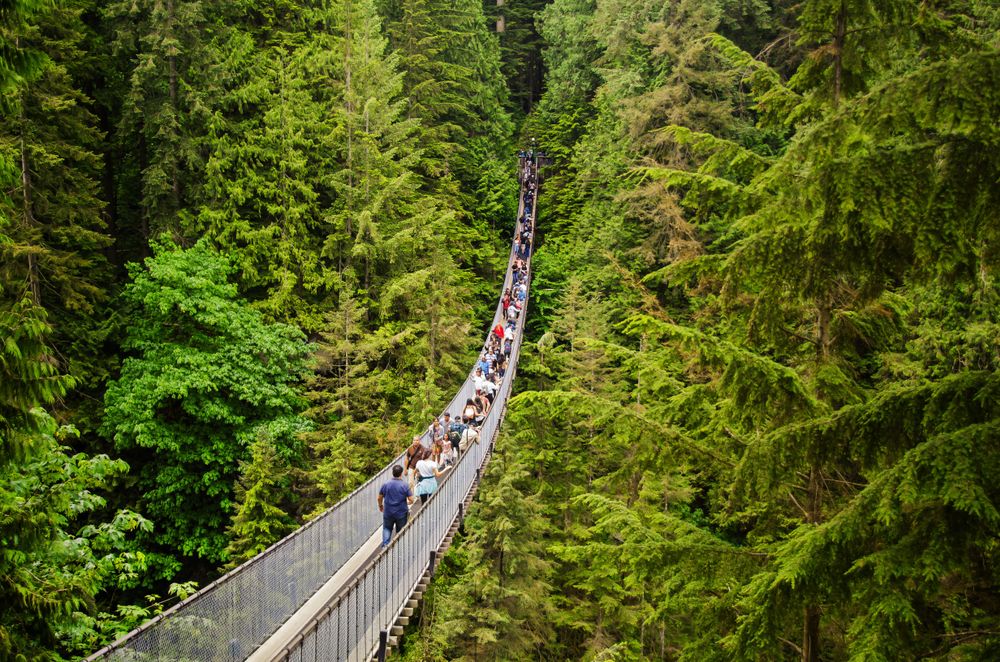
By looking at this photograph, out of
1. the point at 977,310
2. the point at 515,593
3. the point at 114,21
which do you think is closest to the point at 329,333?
the point at 515,593

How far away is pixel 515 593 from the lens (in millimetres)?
11977

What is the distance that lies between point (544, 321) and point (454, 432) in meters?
14.5

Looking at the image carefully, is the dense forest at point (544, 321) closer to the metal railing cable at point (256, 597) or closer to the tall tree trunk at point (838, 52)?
the tall tree trunk at point (838, 52)

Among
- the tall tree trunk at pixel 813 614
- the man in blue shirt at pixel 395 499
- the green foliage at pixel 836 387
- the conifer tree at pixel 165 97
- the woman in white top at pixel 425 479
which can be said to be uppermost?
the conifer tree at pixel 165 97

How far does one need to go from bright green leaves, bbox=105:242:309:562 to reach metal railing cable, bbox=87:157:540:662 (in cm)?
614

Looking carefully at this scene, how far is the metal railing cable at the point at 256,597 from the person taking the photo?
497 cm

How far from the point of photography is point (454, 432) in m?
13.1

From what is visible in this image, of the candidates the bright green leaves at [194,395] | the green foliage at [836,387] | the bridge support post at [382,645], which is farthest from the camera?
the bright green leaves at [194,395]

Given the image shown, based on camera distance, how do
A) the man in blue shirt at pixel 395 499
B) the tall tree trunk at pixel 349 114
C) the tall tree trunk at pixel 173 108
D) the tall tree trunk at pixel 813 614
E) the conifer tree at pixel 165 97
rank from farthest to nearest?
the tall tree trunk at pixel 349 114, the tall tree trunk at pixel 173 108, the conifer tree at pixel 165 97, the man in blue shirt at pixel 395 499, the tall tree trunk at pixel 813 614

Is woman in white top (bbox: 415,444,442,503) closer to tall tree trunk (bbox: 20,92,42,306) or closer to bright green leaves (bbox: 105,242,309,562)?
bright green leaves (bbox: 105,242,309,562)

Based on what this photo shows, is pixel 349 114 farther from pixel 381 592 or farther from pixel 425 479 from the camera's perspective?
pixel 381 592

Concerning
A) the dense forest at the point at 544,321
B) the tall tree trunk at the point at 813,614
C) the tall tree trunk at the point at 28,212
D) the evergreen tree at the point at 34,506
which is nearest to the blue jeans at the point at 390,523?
the dense forest at the point at 544,321

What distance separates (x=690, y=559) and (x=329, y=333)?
14.2 meters

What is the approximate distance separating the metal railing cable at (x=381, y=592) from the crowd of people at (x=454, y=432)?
265 millimetres
